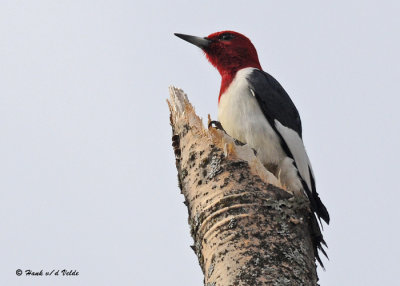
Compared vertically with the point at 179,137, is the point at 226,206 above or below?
below

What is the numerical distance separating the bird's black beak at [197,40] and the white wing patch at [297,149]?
5.65 ft

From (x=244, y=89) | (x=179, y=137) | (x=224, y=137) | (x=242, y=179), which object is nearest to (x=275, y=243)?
(x=242, y=179)

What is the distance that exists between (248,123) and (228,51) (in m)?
1.52

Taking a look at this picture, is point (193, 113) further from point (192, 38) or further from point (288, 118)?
point (192, 38)

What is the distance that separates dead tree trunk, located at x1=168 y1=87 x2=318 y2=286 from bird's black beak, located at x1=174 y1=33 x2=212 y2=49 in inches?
116

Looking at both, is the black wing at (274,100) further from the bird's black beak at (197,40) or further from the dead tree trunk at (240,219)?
the dead tree trunk at (240,219)

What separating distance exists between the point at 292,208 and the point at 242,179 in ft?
1.07

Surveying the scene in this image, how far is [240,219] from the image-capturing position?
304cm

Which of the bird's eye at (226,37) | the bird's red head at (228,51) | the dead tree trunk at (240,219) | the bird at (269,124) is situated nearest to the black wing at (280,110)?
the bird at (269,124)

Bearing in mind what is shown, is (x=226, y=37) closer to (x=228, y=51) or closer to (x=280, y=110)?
(x=228, y=51)

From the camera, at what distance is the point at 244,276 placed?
2.78 m

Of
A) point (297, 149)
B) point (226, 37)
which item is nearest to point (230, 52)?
point (226, 37)

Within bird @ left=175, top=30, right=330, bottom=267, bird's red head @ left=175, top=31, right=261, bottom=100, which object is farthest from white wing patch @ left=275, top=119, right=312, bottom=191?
bird's red head @ left=175, top=31, right=261, bottom=100

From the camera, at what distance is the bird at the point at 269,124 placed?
4.74 metres
